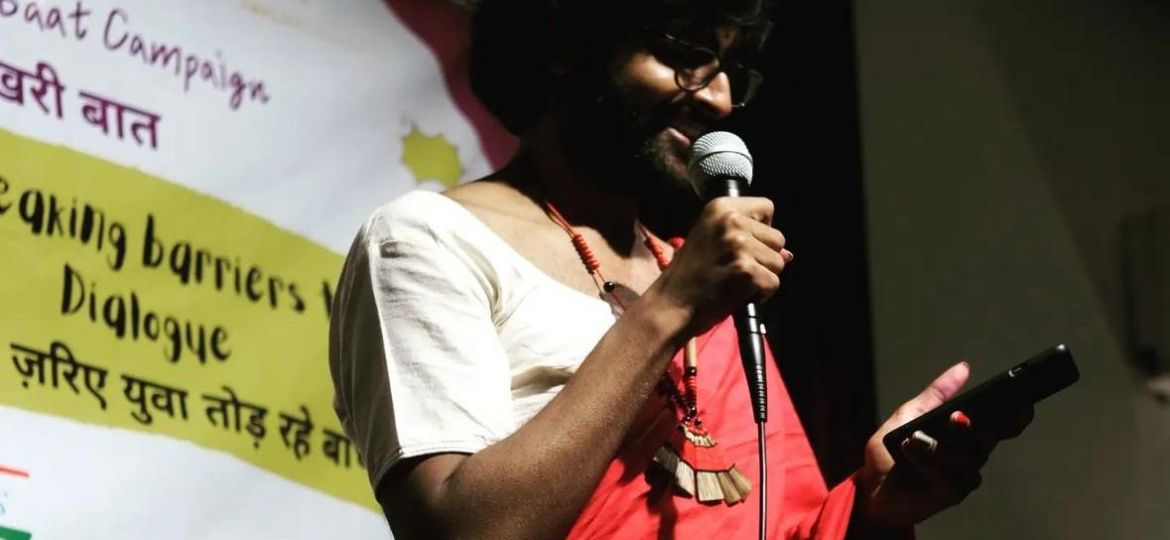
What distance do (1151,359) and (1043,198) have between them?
0.96 feet

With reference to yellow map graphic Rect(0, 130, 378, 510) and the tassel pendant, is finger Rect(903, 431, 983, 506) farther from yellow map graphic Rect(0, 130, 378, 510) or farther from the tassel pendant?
yellow map graphic Rect(0, 130, 378, 510)

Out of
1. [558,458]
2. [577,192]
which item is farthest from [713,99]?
[558,458]

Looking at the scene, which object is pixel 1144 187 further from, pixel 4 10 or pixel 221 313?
pixel 4 10

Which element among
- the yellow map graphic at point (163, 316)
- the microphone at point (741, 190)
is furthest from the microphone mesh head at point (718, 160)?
the yellow map graphic at point (163, 316)

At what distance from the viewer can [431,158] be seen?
170 cm

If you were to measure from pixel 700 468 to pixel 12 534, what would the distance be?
604 millimetres

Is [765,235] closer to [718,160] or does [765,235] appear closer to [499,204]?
[718,160]

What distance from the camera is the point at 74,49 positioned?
141 centimetres

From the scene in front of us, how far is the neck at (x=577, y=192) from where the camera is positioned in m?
1.25

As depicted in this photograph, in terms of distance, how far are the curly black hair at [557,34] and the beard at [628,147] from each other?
0.03m

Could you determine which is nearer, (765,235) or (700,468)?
(765,235)

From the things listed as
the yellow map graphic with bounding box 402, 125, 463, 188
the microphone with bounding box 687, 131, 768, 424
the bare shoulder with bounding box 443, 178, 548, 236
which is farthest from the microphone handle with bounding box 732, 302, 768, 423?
the yellow map graphic with bounding box 402, 125, 463, 188

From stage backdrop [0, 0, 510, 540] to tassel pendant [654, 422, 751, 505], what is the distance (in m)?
0.53

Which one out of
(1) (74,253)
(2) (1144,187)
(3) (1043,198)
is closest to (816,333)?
(3) (1043,198)
